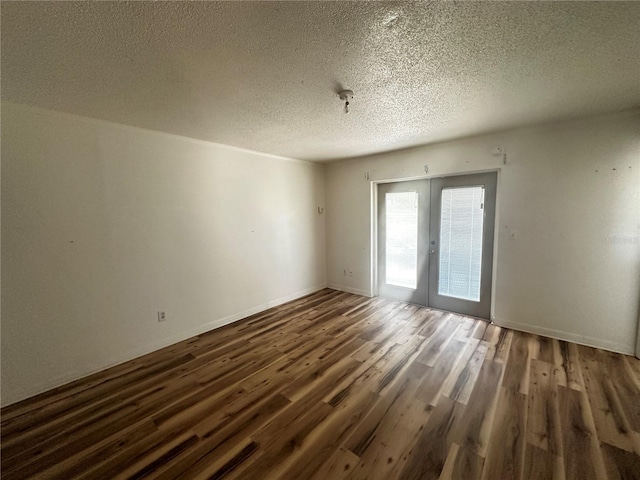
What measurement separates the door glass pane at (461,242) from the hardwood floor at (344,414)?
2.78ft

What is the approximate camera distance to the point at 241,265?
3.88 metres

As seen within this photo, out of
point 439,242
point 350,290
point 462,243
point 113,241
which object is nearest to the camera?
point 113,241

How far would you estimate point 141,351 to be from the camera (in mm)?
2900

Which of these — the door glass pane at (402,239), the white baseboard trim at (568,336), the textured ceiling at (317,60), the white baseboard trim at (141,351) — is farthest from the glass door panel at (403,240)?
the white baseboard trim at (141,351)

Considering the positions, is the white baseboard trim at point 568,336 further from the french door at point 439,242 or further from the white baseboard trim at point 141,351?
the white baseboard trim at point 141,351

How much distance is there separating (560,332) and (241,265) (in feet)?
13.9

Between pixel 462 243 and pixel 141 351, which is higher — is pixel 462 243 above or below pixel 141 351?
above

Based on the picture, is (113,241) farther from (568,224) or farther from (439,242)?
(568,224)

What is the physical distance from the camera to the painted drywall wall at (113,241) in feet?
7.24

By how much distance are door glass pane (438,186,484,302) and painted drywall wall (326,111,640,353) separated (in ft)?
0.90

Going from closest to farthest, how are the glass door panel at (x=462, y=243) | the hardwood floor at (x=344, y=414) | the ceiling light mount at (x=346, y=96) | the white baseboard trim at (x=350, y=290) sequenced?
1. the hardwood floor at (x=344, y=414)
2. the ceiling light mount at (x=346, y=96)
3. the glass door panel at (x=462, y=243)
4. the white baseboard trim at (x=350, y=290)

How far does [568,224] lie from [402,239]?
82.1 inches

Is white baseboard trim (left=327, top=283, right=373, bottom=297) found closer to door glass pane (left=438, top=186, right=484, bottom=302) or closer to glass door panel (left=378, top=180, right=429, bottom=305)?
glass door panel (left=378, top=180, right=429, bottom=305)

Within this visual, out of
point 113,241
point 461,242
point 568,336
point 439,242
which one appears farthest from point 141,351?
point 568,336
